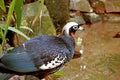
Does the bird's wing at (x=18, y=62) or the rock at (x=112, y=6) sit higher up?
the bird's wing at (x=18, y=62)

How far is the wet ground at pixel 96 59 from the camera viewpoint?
3.89 meters

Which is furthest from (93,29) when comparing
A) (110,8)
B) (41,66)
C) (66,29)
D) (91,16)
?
(41,66)

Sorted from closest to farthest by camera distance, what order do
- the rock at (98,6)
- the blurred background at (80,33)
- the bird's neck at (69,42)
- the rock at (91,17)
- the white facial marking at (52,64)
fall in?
the white facial marking at (52,64)
the bird's neck at (69,42)
the blurred background at (80,33)
the rock at (91,17)
the rock at (98,6)

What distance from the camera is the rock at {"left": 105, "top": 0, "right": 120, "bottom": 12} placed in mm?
6266

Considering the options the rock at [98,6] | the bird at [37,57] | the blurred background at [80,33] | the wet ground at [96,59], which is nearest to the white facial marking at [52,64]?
the bird at [37,57]

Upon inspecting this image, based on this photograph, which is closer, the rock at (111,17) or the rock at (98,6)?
the rock at (111,17)

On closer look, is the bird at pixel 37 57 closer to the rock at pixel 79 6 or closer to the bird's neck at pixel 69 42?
the bird's neck at pixel 69 42

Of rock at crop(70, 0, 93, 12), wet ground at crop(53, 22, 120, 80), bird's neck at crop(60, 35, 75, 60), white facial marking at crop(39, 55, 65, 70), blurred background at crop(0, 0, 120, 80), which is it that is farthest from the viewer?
rock at crop(70, 0, 93, 12)

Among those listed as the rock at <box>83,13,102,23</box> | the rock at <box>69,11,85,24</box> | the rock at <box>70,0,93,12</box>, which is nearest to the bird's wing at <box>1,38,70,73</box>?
the rock at <box>69,11,85,24</box>

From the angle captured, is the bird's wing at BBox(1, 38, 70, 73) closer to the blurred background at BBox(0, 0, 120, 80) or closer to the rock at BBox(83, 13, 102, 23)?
the blurred background at BBox(0, 0, 120, 80)

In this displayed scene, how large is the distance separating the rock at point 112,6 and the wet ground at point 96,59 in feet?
2.41

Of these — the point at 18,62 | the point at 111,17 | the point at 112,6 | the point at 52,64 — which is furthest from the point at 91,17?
the point at 18,62

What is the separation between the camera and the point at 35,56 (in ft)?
8.61

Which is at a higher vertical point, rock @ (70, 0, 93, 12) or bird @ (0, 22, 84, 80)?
bird @ (0, 22, 84, 80)
